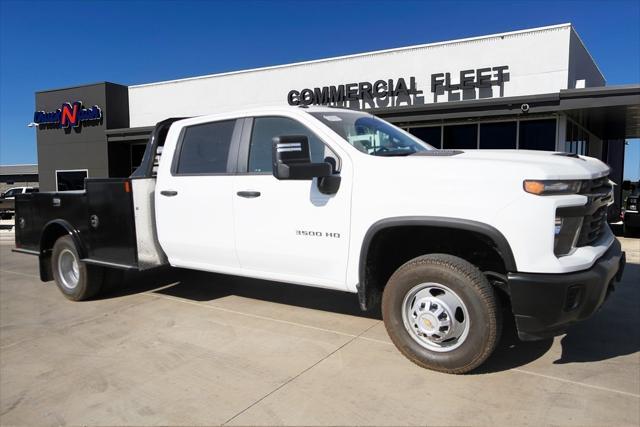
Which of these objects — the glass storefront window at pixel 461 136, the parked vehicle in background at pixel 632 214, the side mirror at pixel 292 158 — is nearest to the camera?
the side mirror at pixel 292 158

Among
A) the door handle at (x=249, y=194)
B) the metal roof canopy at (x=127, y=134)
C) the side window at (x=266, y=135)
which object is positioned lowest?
the door handle at (x=249, y=194)

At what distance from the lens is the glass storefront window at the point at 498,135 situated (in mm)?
13898

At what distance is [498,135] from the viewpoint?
14.1m

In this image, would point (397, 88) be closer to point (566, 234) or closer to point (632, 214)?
point (632, 214)

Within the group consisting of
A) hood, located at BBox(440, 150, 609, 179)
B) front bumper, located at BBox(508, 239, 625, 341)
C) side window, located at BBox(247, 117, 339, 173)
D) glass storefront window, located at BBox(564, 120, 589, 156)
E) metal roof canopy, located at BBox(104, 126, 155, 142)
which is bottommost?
front bumper, located at BBox(508, 239, 625, 341)

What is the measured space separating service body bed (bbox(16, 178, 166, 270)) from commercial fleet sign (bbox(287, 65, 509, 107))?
11.5 m

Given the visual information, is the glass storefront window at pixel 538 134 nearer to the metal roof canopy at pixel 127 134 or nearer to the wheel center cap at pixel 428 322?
the wheel center cap at pixel 428 322

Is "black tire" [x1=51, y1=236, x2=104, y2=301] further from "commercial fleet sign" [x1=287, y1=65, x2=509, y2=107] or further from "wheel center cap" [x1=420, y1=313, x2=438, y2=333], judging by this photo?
"commercial fleet sign" [x1=287, y1=65, x2=509, y2=107]

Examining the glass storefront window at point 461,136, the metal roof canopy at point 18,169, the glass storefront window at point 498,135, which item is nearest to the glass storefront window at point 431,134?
the glass storefront window at point 461,136

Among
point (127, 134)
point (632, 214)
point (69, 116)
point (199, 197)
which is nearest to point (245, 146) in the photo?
point (199, 197)

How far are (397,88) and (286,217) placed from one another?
1226 cm

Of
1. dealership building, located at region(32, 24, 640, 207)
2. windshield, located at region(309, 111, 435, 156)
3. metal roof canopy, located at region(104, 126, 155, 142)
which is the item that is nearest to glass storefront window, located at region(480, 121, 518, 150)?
dealership building, located at region(32, 24, 640, 207)

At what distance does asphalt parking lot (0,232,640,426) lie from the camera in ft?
10.1

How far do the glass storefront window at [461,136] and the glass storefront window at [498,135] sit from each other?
0.23m
